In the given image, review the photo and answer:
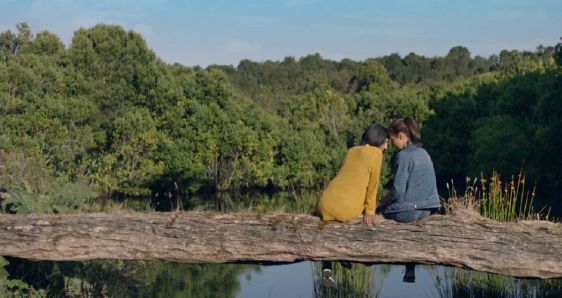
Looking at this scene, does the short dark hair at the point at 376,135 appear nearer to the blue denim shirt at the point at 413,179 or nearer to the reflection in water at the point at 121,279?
the blue denim shirt at the point at 413,179

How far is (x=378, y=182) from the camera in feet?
22.1

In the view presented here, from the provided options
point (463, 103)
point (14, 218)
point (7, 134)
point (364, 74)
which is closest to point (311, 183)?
point (463, 103)

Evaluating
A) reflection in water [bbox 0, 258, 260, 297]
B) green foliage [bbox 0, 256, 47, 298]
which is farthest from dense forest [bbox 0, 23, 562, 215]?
green foliage [bbox 0, 256, 47, 298]

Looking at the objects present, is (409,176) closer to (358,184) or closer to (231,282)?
(358,184)

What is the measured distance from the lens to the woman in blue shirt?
662cm

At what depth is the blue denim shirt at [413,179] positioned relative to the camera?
667 centimetres

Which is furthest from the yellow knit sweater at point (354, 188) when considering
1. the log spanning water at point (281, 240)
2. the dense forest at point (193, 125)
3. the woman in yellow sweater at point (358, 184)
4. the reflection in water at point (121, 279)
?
the dense forest at point (193, 125)

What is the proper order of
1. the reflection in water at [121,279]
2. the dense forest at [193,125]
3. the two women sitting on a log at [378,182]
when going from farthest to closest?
the dense forest at [193,125] < the reflection in water at [121,279] < the two women sitting on a log at [378,182]

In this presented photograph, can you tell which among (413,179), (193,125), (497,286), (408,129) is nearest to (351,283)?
(497,286)

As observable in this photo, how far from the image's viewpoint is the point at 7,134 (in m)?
28.2

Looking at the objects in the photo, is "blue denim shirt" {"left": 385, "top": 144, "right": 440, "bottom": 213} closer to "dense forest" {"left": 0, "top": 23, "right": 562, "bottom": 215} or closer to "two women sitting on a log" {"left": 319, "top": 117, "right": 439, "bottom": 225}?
"two women sitting on a log" {"left": 319, "top": 117, "right": 439, "bottom": 225}

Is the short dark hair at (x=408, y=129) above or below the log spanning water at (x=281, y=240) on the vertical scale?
above

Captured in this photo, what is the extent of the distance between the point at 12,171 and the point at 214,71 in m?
24.1

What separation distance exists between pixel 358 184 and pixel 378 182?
19 cm
